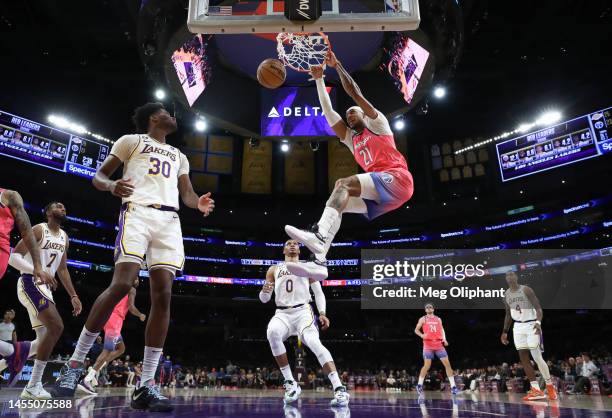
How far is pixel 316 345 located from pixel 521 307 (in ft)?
14.8

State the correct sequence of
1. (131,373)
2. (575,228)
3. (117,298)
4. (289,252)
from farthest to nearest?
(575,228) → (131,373) → (289,252) → (117,298)

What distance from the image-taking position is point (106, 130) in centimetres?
2548

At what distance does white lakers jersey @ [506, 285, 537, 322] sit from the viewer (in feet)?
27.6

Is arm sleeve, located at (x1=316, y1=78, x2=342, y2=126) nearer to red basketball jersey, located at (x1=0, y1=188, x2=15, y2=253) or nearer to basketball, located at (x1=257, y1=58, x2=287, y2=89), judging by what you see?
basketball, located at (x1=257, y1=58, x2=287, y2=89)

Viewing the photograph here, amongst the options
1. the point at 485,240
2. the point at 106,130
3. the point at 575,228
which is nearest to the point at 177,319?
the point at 106,130

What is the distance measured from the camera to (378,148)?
5.20 metres

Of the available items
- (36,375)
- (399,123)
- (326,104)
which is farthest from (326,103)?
(399,123)

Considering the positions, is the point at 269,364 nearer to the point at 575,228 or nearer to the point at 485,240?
the point at 485,240

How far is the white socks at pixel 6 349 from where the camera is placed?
560 cm

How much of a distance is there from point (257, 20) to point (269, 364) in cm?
2915

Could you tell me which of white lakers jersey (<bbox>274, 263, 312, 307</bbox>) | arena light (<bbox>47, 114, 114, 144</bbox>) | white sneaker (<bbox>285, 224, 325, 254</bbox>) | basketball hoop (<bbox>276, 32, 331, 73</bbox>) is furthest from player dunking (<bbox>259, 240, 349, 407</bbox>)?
arena light (<bbox>47, 114, 114, 144</bbox>)

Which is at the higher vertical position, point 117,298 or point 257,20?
point 257,20

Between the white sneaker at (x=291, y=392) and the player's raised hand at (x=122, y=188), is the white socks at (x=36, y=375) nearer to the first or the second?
the player's raised hand at (x=122, y=188)

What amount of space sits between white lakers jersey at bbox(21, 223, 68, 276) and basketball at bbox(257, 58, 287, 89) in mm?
3173
